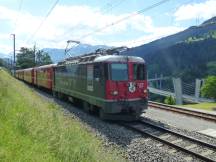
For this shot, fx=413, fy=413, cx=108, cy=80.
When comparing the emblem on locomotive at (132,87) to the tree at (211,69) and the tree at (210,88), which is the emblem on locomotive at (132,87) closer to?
the tree at (210,88)

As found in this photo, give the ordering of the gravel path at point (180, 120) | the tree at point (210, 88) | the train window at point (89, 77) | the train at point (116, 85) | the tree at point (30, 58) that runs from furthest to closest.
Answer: the tree at point (30, 58) < the tree at point (210, 88) < the train window at point (89, 77) < the train at point (116, 85) < the gravel path at point (180, 120)

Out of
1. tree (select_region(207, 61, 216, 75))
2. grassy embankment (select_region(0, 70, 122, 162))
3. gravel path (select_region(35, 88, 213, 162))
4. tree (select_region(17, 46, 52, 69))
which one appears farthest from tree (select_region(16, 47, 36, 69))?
grassy embankment (select_region(0, 70, 122, 162))

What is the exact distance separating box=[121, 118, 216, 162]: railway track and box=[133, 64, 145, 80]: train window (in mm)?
2191

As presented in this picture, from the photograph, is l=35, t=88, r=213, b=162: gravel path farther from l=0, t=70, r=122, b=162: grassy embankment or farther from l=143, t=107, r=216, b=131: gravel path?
l=0, t=70, r=122, b=162: grassy embankment

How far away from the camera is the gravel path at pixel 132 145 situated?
38.0 feet

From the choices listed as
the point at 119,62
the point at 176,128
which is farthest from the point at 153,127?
the point at 119,62

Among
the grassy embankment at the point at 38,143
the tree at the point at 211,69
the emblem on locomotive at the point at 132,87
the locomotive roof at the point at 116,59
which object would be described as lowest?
the grassy embankment at the point at 38,143

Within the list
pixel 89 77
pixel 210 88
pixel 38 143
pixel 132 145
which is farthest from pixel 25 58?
pixel 38 143

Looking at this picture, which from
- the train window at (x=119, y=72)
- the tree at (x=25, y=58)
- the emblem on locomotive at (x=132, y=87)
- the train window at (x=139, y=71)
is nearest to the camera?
the train window at (x=119, y=72)

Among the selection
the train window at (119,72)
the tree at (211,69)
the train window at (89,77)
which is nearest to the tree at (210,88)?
the train window at (89,77)

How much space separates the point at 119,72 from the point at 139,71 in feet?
3.74

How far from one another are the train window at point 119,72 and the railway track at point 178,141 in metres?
2.06

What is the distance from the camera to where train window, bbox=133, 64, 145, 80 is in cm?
1867

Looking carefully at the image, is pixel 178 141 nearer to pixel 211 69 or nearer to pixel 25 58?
pixel 25 58
